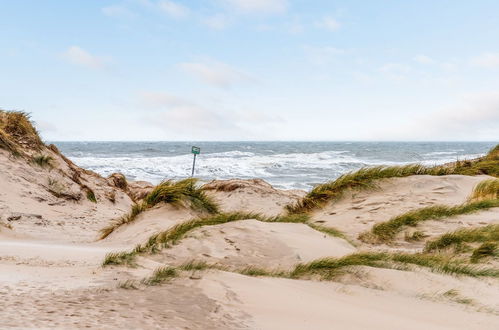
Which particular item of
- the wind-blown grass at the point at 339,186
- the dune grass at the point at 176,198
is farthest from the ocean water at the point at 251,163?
the dune grass at the point at 176,198

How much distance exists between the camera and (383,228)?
5949mm

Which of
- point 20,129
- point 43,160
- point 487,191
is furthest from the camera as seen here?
point 20,129

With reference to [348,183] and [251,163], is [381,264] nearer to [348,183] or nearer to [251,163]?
[348,183]

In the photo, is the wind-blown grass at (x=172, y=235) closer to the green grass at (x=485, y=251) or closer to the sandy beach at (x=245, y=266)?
the sandy beach at (x=245, y=266)

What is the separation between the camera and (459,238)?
203 inches

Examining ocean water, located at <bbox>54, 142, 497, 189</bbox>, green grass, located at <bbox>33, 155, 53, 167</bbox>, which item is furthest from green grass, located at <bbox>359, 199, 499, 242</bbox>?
ocean water, located at <bbox>54, 142, 497, 189</bbox>

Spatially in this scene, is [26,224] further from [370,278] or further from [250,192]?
[370,278]

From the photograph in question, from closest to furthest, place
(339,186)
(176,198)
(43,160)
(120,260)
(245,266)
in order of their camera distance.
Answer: (120,260)
(245,266)
(176,198)
(339,186)
(43,160)

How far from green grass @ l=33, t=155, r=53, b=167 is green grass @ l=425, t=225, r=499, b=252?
7.57 m

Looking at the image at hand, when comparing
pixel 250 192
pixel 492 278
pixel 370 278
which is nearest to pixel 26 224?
pixel 250 192

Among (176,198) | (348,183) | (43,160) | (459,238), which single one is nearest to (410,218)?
(459,238)

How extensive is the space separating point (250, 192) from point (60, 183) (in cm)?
389

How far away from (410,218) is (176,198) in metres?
3.44

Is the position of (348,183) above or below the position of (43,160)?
below
